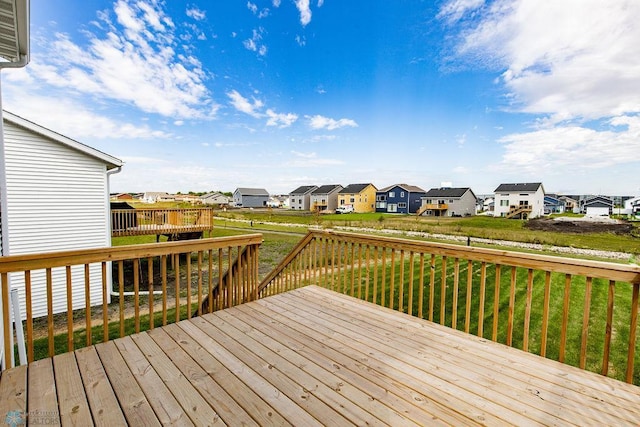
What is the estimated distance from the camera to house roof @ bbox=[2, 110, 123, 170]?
647 cm

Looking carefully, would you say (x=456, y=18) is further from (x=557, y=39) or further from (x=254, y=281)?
(x=254, y=281)

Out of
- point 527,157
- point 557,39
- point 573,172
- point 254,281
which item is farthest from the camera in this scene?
point 527,157

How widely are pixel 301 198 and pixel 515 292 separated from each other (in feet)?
168

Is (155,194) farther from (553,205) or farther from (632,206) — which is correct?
(632,206)

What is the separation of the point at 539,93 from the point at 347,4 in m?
7.02

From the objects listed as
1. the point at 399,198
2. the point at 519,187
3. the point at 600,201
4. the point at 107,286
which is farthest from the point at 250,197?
the point at 600,201

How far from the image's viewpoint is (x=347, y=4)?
29.8 feet

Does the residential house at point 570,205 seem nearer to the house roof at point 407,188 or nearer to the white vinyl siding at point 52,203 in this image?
the house roof at point 407,188

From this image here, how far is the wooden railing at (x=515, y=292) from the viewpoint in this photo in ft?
6.83

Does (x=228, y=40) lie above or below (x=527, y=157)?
above

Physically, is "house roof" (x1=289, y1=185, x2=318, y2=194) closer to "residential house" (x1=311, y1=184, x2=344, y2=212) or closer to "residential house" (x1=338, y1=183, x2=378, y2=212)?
"residential house" (x1=311, y1=184, x2=344, y2=212)

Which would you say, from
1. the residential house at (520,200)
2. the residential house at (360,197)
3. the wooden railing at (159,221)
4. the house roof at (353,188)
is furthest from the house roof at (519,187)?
the wooden railing at (159,221)

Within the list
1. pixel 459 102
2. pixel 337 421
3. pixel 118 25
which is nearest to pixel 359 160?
pixel 459 102

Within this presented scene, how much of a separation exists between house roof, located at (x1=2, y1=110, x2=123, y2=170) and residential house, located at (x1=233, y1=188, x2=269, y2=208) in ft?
175
